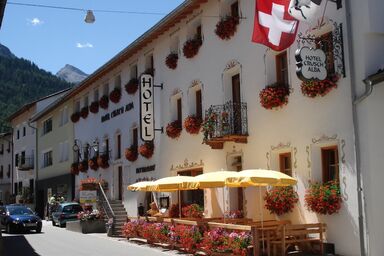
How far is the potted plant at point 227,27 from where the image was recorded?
19.5 metres

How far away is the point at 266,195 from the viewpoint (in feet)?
55.8

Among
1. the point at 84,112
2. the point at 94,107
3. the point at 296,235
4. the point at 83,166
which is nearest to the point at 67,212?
the point at 83,166

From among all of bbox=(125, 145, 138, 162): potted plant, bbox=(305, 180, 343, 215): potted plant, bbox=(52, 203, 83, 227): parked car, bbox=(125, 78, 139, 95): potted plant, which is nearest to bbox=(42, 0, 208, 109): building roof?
bbox=(125, 78, 139, 95): potted plant

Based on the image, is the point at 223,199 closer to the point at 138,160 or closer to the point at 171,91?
the point at 171,91

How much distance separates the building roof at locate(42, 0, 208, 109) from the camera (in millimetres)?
22153

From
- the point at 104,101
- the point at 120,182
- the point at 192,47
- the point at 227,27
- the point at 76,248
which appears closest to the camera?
the point at 76,248

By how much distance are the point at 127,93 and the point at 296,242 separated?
16304 millimetres

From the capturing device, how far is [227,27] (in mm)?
19625

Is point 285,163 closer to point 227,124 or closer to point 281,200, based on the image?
point 281,200

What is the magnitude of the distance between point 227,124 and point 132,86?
1039 cm

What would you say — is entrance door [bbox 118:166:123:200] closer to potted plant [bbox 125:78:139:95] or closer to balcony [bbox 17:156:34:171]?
potted plant [bbox 125:78:139:95]

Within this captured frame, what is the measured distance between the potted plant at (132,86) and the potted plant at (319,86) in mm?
13465

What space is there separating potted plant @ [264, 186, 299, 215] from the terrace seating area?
37 centimetres

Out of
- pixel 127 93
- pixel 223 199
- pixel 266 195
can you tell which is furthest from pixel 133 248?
pixel 127 93
